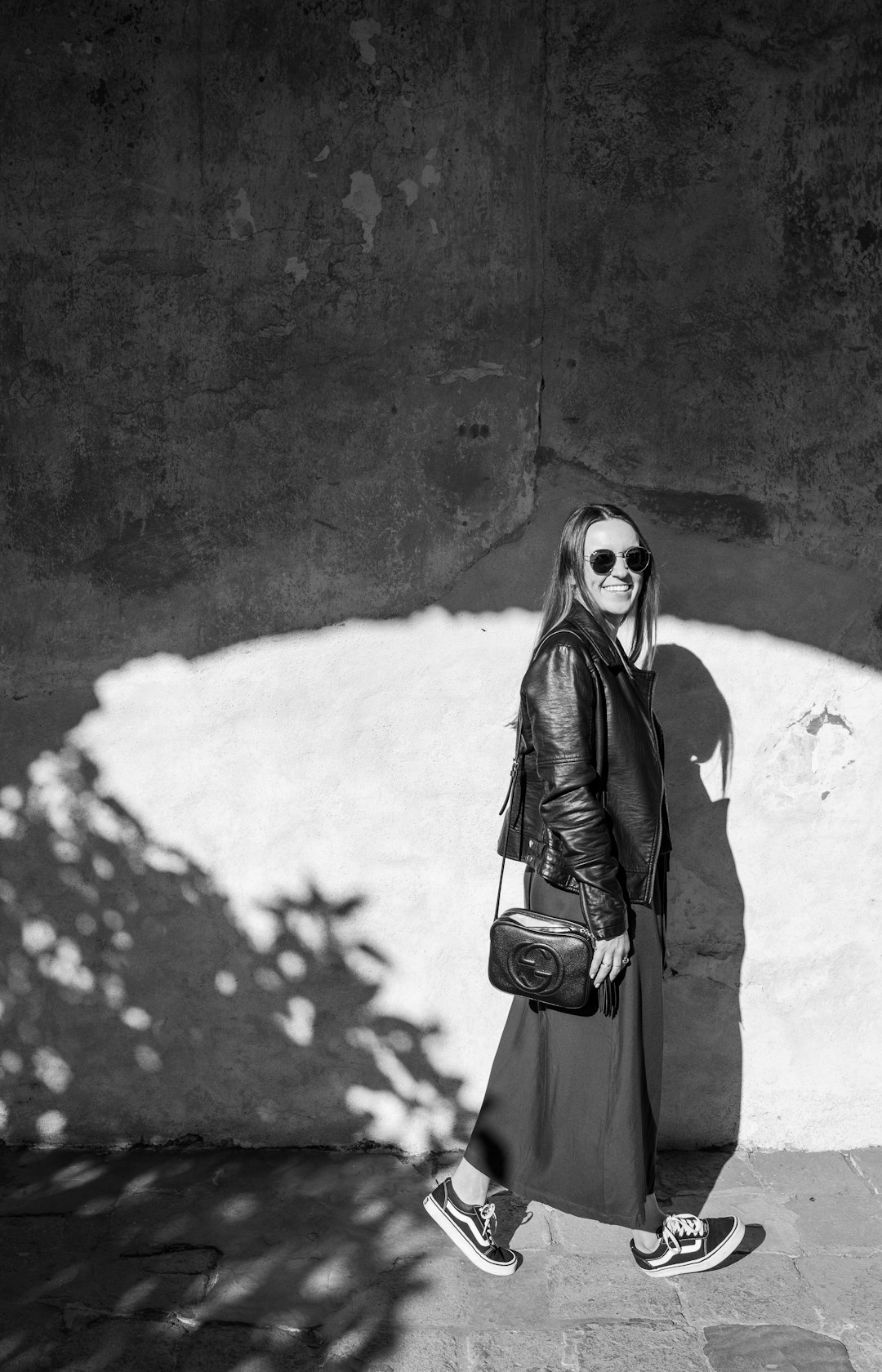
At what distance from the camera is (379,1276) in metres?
3.22

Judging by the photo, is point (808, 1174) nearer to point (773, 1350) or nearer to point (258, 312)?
point (773, 1350)

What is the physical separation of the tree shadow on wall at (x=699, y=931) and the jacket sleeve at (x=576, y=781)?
2.66 ft

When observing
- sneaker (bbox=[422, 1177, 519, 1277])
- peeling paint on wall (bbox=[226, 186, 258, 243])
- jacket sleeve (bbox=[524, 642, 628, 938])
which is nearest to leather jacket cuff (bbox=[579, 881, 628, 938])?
jacket sleeve (bbox=[524, 642, 628, 938])

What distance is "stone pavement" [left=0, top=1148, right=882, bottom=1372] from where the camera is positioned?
293 cm

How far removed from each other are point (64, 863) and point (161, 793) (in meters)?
0.39

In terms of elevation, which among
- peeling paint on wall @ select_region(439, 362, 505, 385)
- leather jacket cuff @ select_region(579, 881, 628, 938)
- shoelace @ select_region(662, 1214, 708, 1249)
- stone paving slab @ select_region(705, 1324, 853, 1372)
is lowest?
stone paving slab @ select_region(705, 1324, 853, 1372)

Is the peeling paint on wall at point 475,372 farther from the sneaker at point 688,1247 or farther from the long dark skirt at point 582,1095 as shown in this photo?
the sneaker at point 688,1247

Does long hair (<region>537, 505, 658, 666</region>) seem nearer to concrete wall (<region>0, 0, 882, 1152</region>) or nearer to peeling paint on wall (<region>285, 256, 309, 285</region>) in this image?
concrete wall (<region>0, 0, 882, 1152</region>)

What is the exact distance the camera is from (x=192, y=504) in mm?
3672

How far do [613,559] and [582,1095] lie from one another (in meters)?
1.41

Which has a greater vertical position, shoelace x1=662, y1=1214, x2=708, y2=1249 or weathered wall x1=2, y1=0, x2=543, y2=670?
weathered wall x1=2, y1=0, x2=543, y2=670

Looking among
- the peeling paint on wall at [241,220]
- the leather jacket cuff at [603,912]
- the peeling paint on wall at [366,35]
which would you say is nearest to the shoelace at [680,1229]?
the leather jacket cuff at [603,912]

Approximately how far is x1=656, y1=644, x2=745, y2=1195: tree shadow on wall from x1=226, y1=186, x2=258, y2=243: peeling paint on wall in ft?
5.84

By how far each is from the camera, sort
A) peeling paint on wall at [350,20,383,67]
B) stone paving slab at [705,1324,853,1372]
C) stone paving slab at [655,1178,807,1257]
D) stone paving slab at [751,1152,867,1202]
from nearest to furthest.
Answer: stone paving slab at [705,1324,853,1372]
stone paving slab at [655,1178,807,1257]
peeling paint on wall at [350,20,383,67]
stone paving slab at [751,1152,867,1202]
